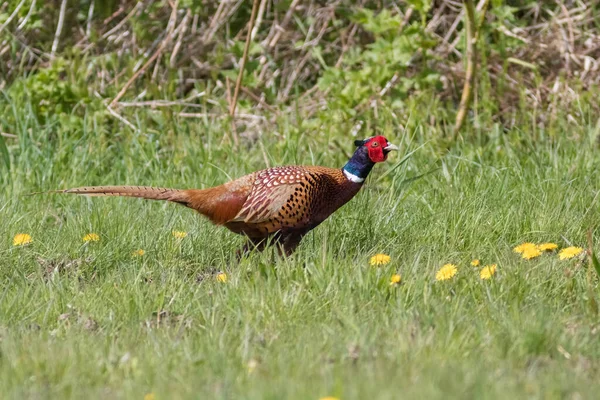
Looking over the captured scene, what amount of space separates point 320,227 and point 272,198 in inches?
19.1

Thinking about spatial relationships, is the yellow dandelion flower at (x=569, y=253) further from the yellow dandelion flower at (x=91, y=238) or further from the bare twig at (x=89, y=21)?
the bare twig at (x=89, y=21)

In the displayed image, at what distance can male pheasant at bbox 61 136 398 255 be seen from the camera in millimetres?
4199

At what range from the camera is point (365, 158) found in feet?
14.6

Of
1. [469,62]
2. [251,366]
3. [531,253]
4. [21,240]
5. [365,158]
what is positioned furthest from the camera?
[469,62]

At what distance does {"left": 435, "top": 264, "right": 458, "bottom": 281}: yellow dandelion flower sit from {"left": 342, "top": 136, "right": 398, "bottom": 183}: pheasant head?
2.53 feet

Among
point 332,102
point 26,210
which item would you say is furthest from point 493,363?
point 332,102

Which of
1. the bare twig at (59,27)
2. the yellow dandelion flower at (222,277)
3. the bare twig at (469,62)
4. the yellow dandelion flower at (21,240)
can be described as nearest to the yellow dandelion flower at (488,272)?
the yellow dandelion flower at (222,277)

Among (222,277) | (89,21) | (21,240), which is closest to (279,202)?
(222,277)

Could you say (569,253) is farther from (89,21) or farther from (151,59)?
(89,21)

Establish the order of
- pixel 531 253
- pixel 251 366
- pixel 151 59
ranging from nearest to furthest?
pixel 251 366 → pixel 531 253 → pixel 151 59

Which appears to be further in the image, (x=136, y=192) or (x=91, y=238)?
(x=91, y=238)

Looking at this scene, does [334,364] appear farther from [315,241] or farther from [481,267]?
[315,241]

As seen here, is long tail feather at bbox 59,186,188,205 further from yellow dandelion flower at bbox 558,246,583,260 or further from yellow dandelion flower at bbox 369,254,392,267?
yellow dandelion flower at bbox 558,246,583,260

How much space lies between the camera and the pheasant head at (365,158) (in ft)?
14.6
